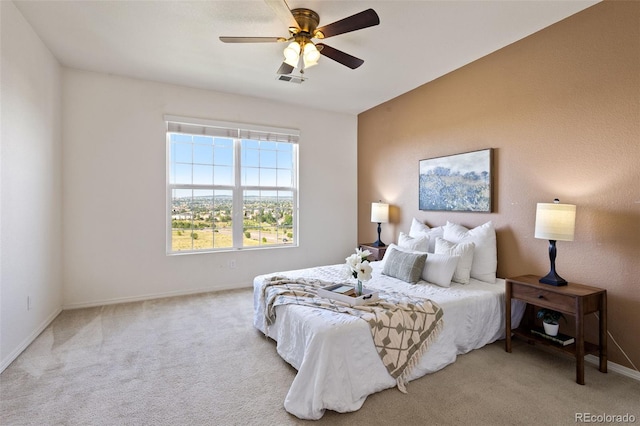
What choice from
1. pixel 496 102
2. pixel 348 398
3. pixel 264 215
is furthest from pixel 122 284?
pixel 496 102

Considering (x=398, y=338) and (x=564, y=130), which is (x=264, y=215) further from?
(x=564, y=130)

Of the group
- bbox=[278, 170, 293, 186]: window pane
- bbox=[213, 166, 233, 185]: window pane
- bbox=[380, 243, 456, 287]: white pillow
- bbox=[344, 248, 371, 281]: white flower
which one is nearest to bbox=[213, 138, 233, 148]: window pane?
bbox=[213, 166, 233, 185]: window pane

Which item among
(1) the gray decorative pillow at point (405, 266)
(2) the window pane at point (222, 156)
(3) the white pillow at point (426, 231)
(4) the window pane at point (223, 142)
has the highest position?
(4) the window pane at point (223, 142)

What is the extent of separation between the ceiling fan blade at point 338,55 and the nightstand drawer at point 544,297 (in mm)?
2324

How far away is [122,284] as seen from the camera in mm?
3926

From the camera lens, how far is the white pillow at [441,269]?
294cm

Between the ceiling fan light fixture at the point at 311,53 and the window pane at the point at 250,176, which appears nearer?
the ceiling fan light fixture at the point at 311,53

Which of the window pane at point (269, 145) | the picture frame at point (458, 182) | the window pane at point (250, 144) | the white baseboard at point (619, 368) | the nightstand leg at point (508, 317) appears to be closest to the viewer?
the white baseboard at point (619, 368)

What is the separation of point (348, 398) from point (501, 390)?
109 centimetres

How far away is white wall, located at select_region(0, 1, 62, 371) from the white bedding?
1996 mm

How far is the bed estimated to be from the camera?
1.91 meters

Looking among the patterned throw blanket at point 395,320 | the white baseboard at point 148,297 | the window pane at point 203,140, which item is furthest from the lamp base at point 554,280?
the window pane at point 203,140

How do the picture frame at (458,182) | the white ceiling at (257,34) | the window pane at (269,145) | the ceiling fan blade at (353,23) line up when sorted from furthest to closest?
the window pane at (269,145) < the picture frame at (458,182) < the white ceiling at (257,34) < the ceiling fan blade at (353,23)

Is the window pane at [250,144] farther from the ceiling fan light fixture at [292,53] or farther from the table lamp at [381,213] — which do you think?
the ceiling fan light fixture at [292,53]
